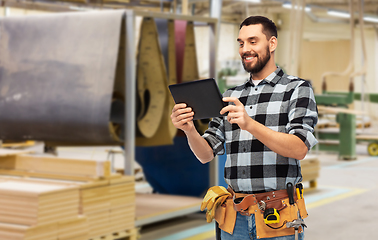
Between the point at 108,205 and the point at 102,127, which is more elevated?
the point at 102,127

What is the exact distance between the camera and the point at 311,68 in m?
25.0

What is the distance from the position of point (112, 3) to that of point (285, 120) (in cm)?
1413

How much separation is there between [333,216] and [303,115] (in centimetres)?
505

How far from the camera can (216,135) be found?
2.19 metres

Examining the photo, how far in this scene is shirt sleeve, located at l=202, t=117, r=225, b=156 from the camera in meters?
2.15

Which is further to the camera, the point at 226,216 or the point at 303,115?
the point at 226,216

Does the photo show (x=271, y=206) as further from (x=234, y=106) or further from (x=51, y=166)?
(x=51, y=166)

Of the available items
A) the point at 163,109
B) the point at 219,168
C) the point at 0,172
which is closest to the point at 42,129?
the point at 0,172

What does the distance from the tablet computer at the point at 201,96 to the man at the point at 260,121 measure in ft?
0.10

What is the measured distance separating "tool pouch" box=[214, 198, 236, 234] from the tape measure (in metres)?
0.15

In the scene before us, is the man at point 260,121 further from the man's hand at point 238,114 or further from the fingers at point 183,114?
the man's hand at point 238,114

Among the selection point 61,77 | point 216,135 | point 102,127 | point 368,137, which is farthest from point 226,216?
point 368,137

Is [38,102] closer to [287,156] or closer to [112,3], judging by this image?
[287,156]

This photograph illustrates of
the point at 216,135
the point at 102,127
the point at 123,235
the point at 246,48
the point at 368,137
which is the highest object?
the point at 246,48
